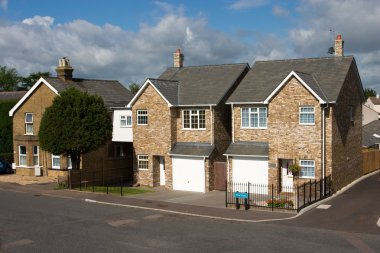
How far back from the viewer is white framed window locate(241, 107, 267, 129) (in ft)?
107

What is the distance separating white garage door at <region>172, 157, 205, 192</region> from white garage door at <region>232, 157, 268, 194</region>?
7.62 ft

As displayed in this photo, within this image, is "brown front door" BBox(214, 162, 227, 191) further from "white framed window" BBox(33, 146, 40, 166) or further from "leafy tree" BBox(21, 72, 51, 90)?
"leafy tree" BBox(21, 72, 51, 90)

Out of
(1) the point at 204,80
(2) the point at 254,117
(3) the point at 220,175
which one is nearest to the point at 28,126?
(1) the point at 204,80

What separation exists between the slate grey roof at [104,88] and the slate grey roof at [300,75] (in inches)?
505

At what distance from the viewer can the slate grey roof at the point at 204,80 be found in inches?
1374

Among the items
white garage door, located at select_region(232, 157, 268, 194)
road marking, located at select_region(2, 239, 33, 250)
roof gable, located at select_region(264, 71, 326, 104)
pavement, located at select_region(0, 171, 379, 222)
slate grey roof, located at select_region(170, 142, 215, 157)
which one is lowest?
road marking, located at select_region(2, 239, 33, 250)

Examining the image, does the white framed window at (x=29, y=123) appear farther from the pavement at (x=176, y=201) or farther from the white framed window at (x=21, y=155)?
the pavement at (x=176, y=201)

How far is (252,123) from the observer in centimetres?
3300

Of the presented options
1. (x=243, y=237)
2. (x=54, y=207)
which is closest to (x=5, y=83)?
(x=54, y=207)

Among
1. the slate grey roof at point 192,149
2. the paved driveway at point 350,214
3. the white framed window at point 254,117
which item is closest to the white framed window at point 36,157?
the slate grey roof at point 192,149

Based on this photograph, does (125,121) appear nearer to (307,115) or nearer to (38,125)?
(38,125)

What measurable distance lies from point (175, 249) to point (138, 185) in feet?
61.9

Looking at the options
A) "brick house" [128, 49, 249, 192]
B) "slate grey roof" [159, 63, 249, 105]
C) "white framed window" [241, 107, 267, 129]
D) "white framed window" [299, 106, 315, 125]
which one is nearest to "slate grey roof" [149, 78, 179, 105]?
"brick house" [128, 49, 249, 192]

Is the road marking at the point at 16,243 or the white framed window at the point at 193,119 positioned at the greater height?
the white framed window at the point at 193,119
